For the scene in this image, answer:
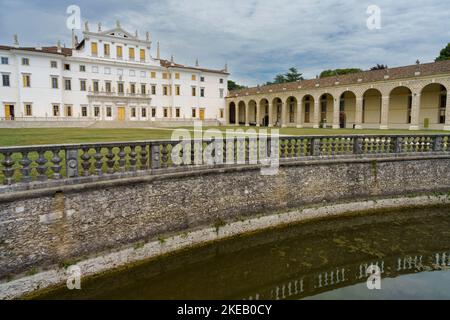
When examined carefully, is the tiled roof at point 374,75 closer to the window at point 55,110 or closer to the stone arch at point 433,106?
the stone arch at point 433,106

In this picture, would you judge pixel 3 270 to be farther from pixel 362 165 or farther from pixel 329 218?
pixel 362 165

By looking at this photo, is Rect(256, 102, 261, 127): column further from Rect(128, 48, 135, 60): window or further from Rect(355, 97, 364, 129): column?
Rect(128, 48, 135, 60): window

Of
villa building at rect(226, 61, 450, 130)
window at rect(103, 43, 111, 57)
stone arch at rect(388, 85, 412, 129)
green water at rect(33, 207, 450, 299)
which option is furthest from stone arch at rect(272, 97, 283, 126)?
green water at rect(33, 207, 450, 299)

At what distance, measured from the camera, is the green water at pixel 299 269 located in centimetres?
626

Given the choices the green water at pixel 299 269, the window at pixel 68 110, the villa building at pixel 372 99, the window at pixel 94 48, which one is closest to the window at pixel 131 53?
the window at pixel 94 48

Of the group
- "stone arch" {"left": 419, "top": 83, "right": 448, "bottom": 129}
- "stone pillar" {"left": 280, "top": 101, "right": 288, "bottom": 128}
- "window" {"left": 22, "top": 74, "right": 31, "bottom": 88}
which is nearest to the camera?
"stone arch" {"left": 419, "top": 83, "right": 448, "bottom": 129}

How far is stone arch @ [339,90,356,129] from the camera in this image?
4202 cm

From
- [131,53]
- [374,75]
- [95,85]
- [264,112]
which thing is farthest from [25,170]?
[264,112]

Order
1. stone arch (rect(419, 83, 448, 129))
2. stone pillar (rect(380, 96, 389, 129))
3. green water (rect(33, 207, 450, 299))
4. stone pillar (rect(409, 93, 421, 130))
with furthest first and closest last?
stone pillar (rect(380, 96, 389, 129)) < stone arch (rect(419, 83, 448, 129)) < stone pillar (rect(409, 93, 421, 130)) < green water (rect(33, 207, 450, 299))

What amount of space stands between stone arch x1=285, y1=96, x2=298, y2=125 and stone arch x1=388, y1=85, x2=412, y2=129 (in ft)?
46.4

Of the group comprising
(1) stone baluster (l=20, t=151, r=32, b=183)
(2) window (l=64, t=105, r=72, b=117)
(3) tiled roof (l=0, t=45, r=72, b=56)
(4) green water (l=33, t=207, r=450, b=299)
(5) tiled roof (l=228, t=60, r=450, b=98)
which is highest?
(3) tiled roof (l=0, t=45, r=72, b=56)
